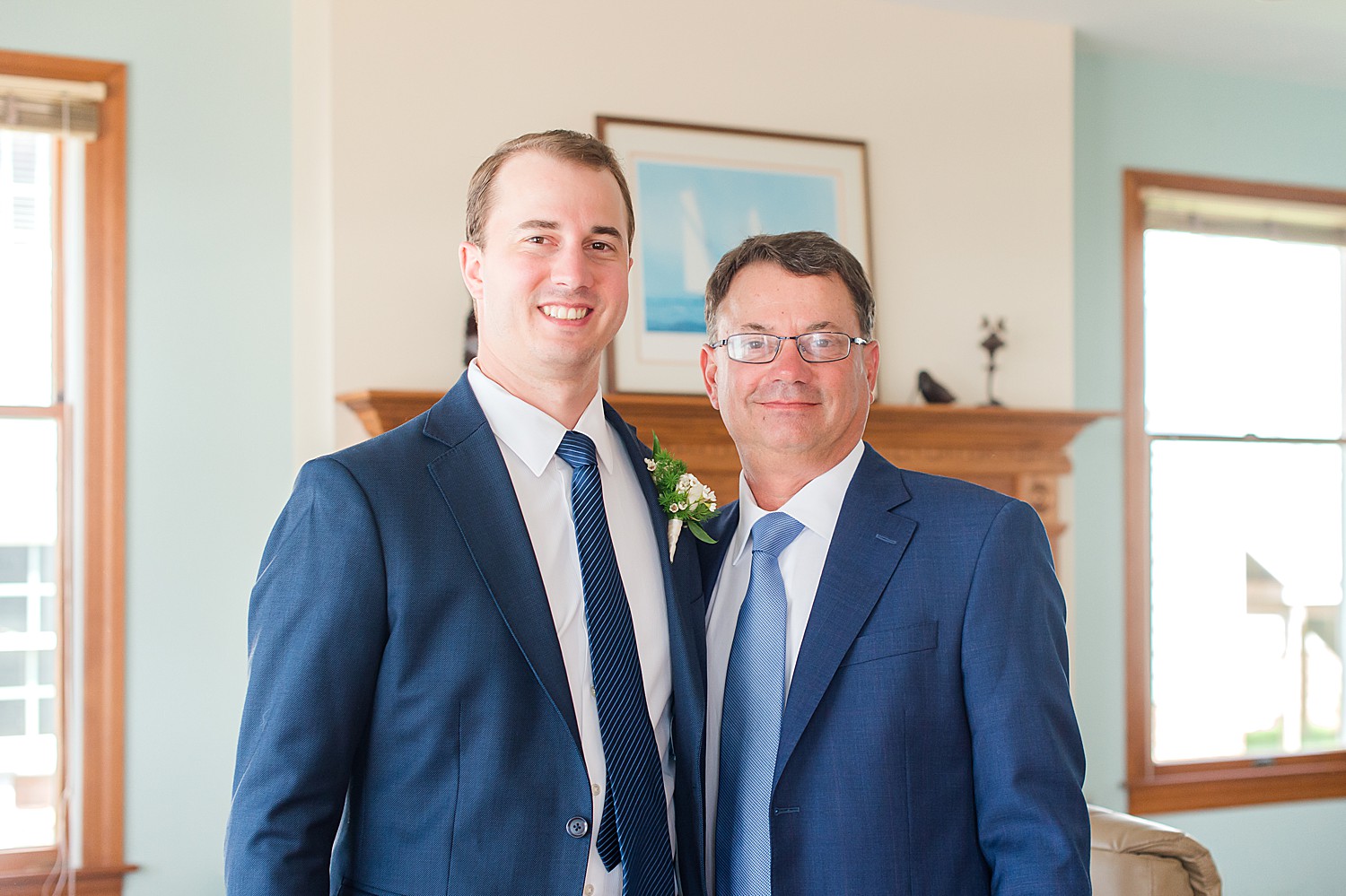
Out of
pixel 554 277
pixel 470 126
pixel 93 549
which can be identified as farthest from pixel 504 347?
pixel 93 549

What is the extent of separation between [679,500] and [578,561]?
28 cm

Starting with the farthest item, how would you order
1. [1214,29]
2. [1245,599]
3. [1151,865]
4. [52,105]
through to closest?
[1245,599], [1214,29], [52,105], [1151,865]

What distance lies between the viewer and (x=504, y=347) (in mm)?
1712

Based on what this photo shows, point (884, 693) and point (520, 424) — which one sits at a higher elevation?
point (520, 424)

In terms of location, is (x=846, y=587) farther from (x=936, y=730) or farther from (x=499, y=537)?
(x=499, y=537)

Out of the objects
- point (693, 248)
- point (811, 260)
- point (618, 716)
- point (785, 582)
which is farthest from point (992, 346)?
point (618, 716)

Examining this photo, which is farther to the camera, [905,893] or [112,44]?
[112,44]

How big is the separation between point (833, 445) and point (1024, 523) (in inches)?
13.6

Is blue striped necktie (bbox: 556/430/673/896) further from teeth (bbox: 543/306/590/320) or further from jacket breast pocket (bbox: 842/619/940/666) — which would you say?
jacket breast pocket (bbox: 842/619/940/666)

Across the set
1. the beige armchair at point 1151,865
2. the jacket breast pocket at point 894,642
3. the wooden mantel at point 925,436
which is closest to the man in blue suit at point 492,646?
the jacket breast pocket at point 894,642

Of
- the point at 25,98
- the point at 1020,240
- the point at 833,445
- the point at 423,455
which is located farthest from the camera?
the point at 1020,240

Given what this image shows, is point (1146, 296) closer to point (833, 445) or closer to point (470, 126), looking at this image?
point (470, 126)

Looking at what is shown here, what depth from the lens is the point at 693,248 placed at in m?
4.19

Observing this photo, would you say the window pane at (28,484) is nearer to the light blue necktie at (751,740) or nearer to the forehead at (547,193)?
the forehead at (547,193)
